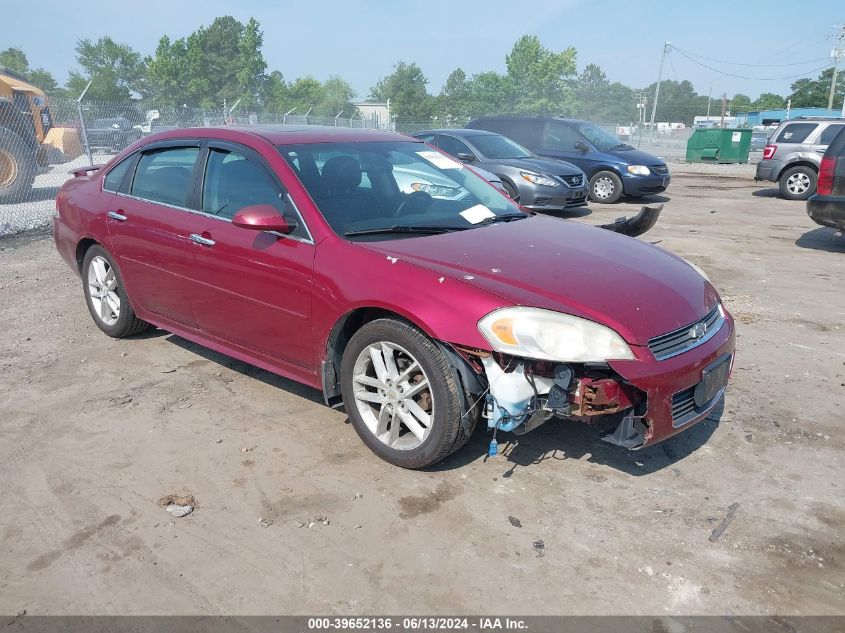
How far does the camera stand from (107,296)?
521cm

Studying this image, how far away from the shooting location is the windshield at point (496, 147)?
467 inches

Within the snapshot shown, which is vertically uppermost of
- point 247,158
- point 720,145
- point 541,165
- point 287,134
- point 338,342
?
point 287,134

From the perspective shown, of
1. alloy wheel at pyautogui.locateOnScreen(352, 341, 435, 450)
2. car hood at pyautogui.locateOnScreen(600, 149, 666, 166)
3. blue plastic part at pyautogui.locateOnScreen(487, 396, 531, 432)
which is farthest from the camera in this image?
car hood at pyautogui.locateOnScreen(600, 149, 666, 166)

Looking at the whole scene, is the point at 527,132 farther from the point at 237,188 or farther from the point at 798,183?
the point at 237,188

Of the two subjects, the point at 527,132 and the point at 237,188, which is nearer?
the point at 237,188

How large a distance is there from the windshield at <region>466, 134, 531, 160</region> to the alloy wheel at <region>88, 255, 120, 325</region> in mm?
7883

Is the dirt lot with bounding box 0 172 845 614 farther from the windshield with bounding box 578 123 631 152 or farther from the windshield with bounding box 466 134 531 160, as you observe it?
the windshield with bounding box 578 123 631 152

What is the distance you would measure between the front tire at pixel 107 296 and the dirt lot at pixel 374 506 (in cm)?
38

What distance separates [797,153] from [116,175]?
14.4 m

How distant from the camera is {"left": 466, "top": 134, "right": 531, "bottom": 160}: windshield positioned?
11.9 meters

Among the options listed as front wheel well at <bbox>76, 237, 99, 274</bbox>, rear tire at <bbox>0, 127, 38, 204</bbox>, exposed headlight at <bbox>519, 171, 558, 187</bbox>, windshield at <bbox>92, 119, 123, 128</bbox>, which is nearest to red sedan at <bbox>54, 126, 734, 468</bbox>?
front wheel well at <bbox>76, 237, 99, 274</bbox>

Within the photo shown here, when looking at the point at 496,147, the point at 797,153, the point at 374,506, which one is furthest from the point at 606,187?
the point at 374,506

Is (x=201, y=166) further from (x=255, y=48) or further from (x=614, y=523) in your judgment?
(x=255, y=48)

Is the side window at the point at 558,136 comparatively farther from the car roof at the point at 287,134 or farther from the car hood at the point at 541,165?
the car roof at the point at 287,134
